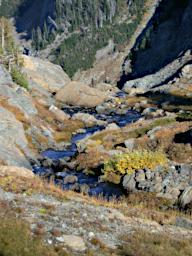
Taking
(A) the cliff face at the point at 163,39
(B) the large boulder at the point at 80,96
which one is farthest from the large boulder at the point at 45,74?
(A) the cliff face at the point at 163,39

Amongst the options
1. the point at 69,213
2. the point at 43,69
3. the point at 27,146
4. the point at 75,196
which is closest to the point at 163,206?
the point at 75,196

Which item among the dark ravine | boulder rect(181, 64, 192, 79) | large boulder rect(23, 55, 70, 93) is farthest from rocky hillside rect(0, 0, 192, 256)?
the dark ravine

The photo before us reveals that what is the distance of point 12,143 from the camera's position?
45844 millimetres

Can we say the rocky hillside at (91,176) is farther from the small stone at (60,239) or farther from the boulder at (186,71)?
the boulder at (186,71)

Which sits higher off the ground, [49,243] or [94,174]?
[49,243]

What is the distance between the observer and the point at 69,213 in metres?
21.8

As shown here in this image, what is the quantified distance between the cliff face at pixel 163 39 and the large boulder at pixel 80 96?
4522 centimetres

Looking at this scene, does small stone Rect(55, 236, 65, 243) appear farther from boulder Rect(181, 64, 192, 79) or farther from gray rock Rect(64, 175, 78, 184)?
boulder Rect(181, 64, 192, 79)

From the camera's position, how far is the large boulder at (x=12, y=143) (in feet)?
133

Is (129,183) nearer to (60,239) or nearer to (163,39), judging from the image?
(60,239)

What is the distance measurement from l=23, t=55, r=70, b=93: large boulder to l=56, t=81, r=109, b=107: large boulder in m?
12.7

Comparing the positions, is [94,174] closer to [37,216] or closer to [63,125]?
[37,216]

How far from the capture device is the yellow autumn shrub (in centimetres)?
3712

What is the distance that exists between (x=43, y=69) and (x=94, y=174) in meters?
91.4
